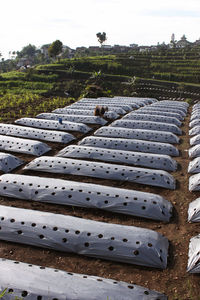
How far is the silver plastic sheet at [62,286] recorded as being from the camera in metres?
5.32

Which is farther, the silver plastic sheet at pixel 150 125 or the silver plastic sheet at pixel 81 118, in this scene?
the silver plastic sheet at pixel 81 118

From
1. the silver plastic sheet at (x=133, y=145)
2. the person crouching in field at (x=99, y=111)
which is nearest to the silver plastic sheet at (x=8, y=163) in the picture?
the silver plastic sheet at (x=133, y=145)

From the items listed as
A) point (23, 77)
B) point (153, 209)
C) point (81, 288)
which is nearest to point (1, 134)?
point (153, 209)

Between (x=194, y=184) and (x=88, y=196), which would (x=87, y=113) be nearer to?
(x=194, y=184)

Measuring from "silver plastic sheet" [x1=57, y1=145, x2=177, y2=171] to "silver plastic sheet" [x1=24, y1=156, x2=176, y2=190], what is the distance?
3.85 ft

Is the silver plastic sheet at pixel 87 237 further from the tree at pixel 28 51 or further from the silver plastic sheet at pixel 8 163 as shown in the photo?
the tree at pixel 28 51

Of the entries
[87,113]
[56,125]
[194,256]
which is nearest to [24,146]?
[56,125]

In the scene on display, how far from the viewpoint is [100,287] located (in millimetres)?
5496

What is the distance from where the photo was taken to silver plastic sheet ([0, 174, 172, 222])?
27.8ft

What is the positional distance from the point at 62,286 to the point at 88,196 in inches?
149

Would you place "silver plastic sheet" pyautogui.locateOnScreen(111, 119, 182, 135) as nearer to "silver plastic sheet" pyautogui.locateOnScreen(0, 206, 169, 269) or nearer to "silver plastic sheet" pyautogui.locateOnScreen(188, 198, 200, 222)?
"silver plastic sheet" pyautogui.locateOnScreen(188, 198, 200, 222)

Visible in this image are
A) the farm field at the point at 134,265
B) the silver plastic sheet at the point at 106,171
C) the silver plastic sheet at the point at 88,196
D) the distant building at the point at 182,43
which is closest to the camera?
the farm field at the point at 134,265

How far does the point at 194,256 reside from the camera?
6500 mm

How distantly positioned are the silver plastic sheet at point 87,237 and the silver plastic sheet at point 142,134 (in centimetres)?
939
